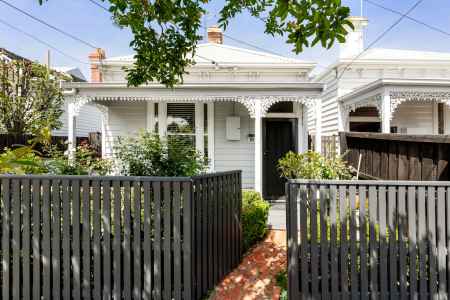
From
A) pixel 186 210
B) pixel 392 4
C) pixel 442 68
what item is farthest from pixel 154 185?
pixel 392 4

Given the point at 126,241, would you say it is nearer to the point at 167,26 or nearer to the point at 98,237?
the point at 98,237

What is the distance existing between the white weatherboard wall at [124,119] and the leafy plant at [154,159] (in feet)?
12.9

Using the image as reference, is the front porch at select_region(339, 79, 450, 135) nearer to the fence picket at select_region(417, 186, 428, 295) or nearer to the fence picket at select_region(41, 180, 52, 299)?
the fence picket at select_region(417, 186, 428, 295)

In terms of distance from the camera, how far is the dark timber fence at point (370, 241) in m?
3.19

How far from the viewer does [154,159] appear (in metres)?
5.10

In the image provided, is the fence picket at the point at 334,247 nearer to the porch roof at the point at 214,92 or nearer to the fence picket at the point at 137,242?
the fence picket at the point at 137,242

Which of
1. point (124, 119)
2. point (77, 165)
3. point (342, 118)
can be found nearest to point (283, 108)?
point (342, 118)

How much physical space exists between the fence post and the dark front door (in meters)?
5.71

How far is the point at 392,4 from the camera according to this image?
1286cm

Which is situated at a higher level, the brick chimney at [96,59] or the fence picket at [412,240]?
the brick chimney at [96,59]

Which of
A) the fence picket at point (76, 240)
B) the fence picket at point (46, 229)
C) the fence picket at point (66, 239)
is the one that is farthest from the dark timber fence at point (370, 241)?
the fence picket at point (46, 229)

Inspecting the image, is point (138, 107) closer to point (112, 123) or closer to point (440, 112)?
point (112, 123)

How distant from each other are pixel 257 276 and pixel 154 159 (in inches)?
96.2

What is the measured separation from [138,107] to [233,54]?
4.56m
